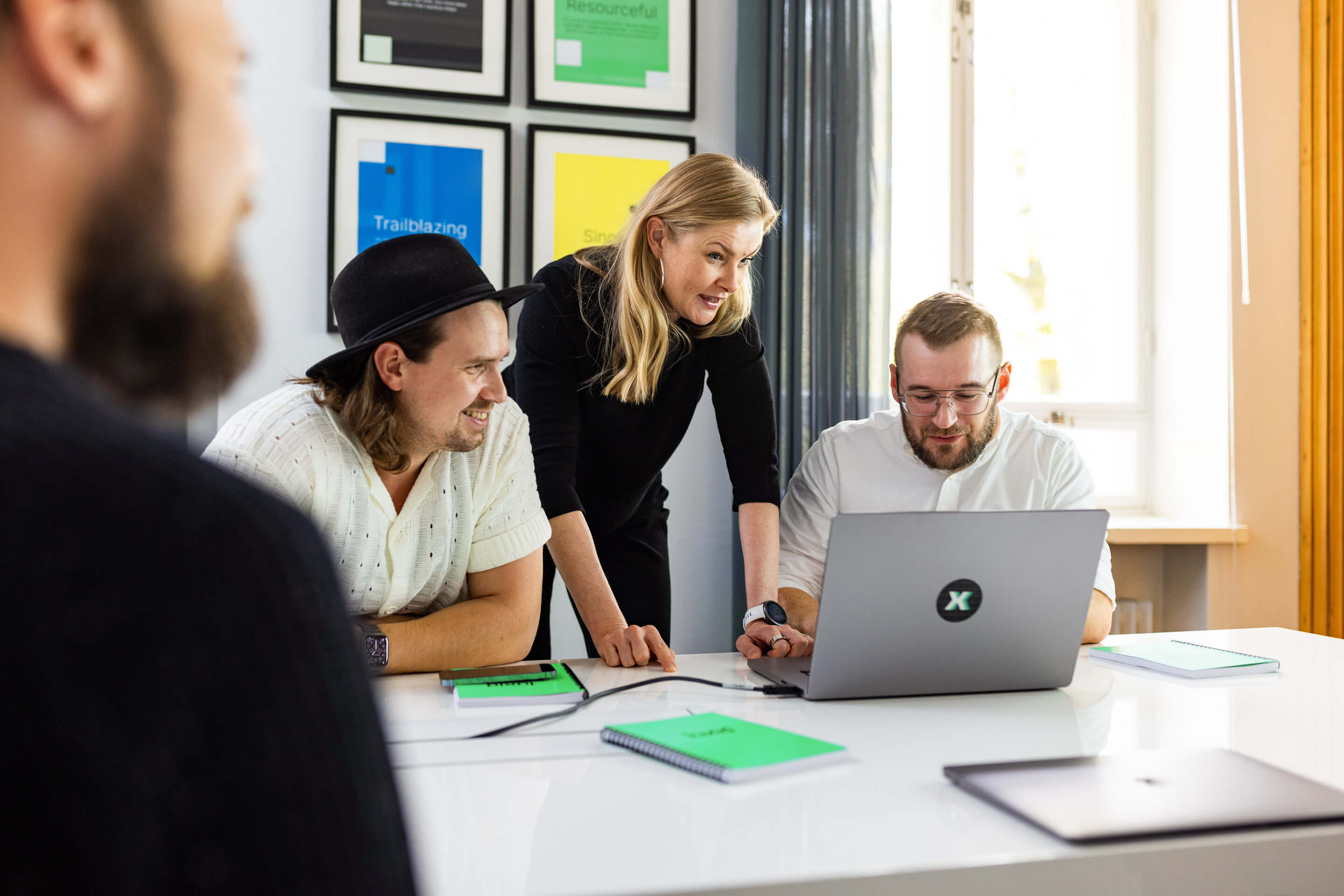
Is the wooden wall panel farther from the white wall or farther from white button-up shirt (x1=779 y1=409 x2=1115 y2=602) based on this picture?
the white wall

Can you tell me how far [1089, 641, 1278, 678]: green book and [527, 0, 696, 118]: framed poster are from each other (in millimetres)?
1936

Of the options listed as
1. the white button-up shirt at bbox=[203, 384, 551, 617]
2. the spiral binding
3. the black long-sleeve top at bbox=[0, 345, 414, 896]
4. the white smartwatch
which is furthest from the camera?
the white smartwatch

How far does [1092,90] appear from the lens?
3.50 meters

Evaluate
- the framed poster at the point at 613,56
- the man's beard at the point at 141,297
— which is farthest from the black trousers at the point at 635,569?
the man's beard at the point at 141,297

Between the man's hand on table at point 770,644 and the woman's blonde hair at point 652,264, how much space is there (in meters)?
0.56

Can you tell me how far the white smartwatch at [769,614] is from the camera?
1.65 metres

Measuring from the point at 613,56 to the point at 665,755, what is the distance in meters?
2.35

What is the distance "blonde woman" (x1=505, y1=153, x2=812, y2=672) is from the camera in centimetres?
188

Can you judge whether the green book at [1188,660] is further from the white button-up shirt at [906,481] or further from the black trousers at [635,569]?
the black trousers at [635,569]

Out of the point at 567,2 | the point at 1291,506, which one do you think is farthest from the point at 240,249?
the point at 1291,506

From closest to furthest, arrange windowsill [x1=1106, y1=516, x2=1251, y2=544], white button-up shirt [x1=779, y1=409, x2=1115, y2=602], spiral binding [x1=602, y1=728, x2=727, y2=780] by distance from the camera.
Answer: spiral binding [x1=602, y1=728, x2=727, y2=780], white button-up shirt [x1=779, y1=409, x2=1115, y2=602], windowsill [x1=1106, y1=516, x2=1251, y2=544]

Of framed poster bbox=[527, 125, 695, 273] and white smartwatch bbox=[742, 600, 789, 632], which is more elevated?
framed poster bbox=[527, 125, 695, 273]

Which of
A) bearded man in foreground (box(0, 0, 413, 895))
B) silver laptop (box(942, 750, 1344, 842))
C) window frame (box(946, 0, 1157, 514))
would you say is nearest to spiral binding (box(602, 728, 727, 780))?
silver laptop (box(942, 750, 1344, 842))

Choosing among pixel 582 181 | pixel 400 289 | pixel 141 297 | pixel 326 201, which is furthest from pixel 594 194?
pixel 141 297
